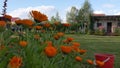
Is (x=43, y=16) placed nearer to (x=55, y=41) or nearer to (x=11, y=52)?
(x=11, y=52)

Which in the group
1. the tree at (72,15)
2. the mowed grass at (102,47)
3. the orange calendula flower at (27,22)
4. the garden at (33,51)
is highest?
the tree at (72,15)

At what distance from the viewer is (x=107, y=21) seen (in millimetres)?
48750

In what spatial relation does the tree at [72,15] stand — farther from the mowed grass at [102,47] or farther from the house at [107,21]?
the mowed grass at [102,47]

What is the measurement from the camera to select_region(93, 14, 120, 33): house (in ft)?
A: 155

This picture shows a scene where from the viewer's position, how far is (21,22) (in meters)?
2.62

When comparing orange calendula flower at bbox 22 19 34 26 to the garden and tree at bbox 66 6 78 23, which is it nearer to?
the garden

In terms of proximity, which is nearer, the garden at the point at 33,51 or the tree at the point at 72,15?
the garden at the point at 33,51

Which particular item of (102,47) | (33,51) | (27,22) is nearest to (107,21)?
(102,47)

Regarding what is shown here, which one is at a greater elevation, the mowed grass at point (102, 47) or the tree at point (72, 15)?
the tree at point (72, 15)

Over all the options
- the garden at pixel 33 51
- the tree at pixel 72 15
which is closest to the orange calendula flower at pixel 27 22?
the garden at pixel 33 51

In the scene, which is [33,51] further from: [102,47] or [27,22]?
[102,47]

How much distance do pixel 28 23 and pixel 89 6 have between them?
218 feet

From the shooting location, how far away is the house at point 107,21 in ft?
155

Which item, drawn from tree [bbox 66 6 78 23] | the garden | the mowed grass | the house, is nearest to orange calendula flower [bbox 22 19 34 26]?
the garden
